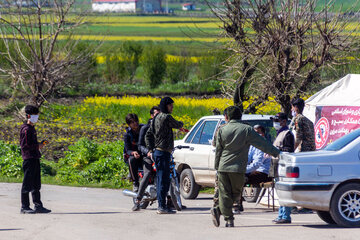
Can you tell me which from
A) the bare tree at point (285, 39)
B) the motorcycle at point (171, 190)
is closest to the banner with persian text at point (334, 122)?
the bare tree at point (285, 39)

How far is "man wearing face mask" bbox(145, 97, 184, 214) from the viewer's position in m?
12.7

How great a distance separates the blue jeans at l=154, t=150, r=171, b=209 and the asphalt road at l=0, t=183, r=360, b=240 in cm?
35

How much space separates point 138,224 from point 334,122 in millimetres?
6295

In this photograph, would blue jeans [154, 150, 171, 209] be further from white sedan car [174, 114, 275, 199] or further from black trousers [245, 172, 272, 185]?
white sedan car [174, 114, 275, 199]

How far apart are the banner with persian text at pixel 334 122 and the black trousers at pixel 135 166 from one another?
465 centimetres

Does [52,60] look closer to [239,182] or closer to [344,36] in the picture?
[344,36]

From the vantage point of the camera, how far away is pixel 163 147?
41.8 ft

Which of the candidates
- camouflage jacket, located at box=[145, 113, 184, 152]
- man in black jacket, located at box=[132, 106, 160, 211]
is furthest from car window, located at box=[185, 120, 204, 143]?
camouflage jacket, located at box=[145, 113, 184, 152]

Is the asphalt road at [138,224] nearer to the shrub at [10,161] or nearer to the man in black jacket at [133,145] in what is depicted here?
the man in black jacket at [133,145]

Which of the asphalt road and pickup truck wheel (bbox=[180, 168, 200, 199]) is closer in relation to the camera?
the asphalt road

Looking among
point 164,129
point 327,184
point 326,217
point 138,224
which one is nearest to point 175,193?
point 164,129

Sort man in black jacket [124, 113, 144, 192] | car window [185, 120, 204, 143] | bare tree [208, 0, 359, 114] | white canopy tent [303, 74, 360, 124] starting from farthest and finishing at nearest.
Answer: bare tree [208, 0, 359, 114] → white canopy tent [303, 74, 360, 124] → car window [185, 120, 204, 143] → man in black jacket [124, 113, 144, 192]

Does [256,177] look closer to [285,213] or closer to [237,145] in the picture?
[285,213]

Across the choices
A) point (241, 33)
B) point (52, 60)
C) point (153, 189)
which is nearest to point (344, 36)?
point (241, 33)
